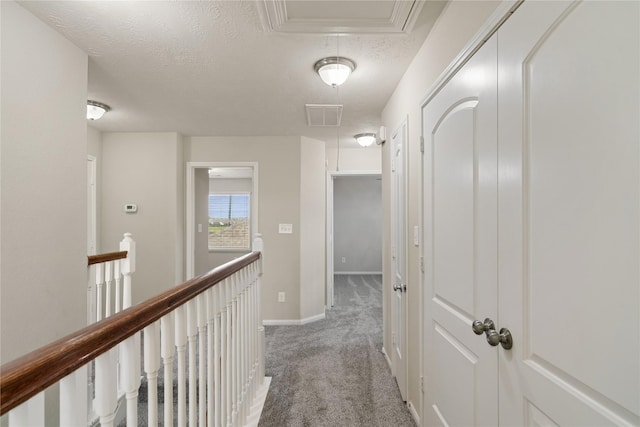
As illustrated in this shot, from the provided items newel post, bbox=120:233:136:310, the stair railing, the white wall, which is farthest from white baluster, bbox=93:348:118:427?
the white wall

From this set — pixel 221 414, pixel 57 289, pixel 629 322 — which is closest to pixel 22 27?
pixel 57 289

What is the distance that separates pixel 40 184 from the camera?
175 centimetres

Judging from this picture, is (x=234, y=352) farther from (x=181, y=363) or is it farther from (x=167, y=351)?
(x=167, y=351)

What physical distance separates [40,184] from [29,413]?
1709mm

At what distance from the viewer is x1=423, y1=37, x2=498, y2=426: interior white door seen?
45.3 inches

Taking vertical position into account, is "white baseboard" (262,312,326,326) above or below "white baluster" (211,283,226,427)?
below

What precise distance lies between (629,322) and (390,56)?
1966mm

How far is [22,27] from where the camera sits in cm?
164

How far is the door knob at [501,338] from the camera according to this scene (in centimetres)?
103

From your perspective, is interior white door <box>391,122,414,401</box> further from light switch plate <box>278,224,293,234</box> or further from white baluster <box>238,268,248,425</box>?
light switch plate <box>278,224,293,234</box>

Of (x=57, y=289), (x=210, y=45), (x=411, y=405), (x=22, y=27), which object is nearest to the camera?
(x=22, y=27)

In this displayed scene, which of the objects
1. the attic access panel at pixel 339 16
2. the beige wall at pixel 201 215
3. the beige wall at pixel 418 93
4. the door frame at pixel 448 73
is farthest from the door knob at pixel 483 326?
the beige wall at pixel 201 215

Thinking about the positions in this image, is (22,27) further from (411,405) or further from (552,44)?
(411,405)

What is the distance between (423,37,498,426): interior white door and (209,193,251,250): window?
658 centimetres
